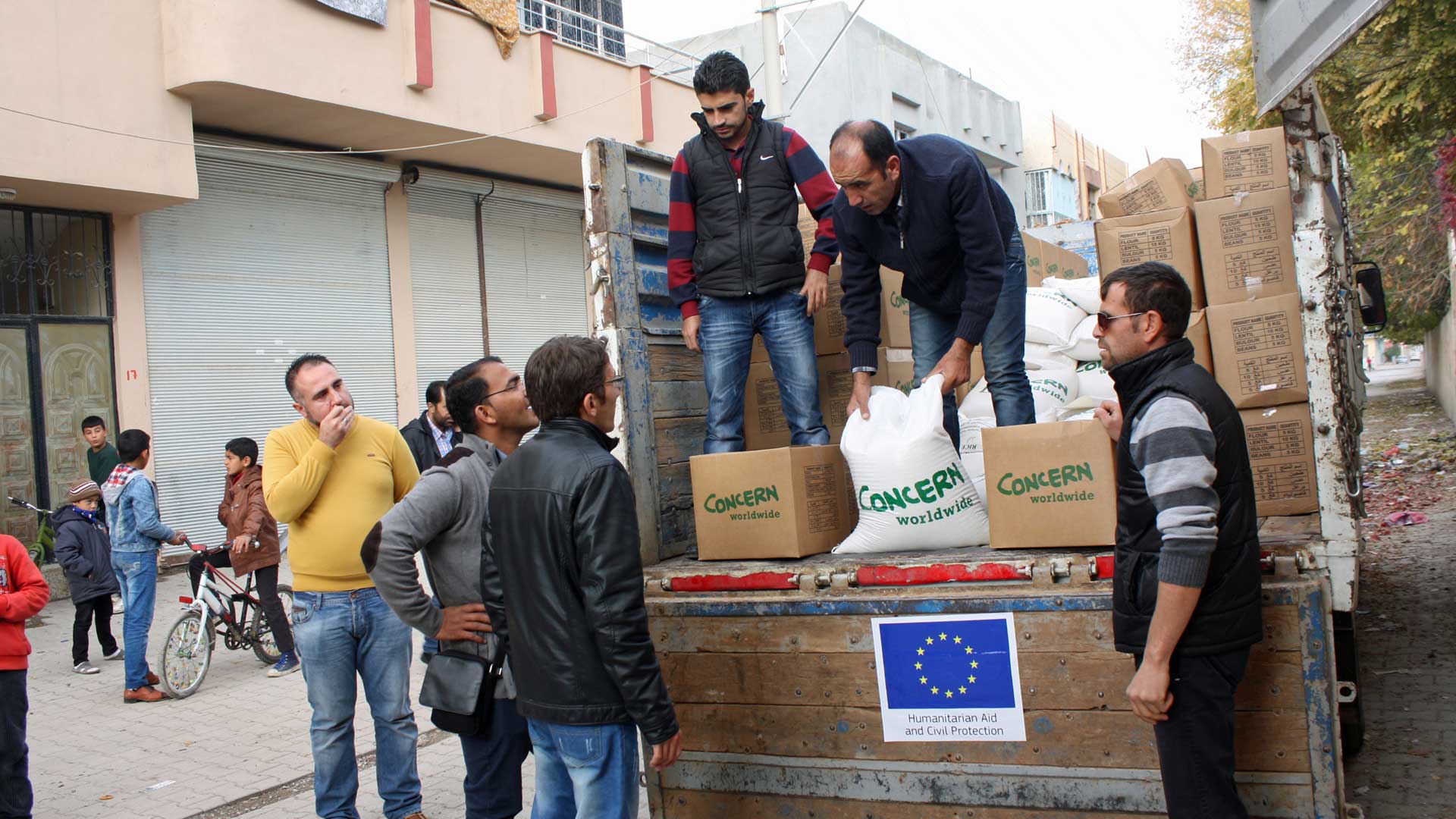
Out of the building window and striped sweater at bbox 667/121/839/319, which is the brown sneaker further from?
the building window

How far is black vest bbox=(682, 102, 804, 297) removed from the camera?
162 inches

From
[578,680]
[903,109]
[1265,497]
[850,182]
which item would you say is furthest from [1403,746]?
[903,109]

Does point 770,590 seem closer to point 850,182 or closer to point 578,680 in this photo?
point 578,680

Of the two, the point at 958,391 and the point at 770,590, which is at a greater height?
the point at 958,391

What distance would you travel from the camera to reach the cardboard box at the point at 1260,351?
12.0ft

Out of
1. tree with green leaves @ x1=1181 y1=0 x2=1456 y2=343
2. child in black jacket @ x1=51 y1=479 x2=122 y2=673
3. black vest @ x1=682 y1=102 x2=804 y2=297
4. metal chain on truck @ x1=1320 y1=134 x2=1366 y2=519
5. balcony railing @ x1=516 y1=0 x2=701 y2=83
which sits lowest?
child in black jacket @ x1=51 y1=479 x2=122 y2=673

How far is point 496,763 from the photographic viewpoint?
11.8ft

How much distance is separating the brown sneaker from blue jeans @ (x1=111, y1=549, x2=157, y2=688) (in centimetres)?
4

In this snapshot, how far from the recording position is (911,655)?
314cm

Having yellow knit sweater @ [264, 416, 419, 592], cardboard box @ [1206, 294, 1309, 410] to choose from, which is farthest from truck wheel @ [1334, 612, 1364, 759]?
yellow knit sweater @ [264, 416, 419, 592]

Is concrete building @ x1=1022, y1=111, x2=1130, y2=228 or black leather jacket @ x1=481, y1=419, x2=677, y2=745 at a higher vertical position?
concrete building @ x1=1022, y1=111, x2=1130, y2=228

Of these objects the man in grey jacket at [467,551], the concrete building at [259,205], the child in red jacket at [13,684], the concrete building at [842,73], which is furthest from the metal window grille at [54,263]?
the concrete building at [842,73]

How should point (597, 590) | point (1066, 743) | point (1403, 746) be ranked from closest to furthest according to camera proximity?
point (597, 590) → point (1066, 743) → point (1403, 746)

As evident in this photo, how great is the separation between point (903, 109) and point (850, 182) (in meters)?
20.9
